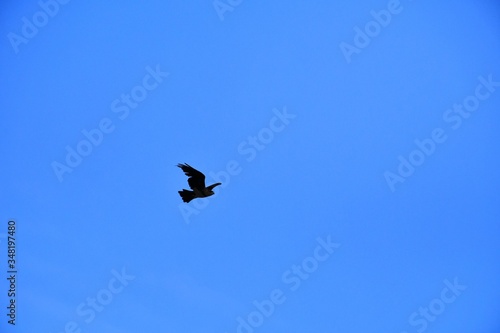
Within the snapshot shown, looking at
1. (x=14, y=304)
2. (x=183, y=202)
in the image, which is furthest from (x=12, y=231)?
(x=183, y=202)

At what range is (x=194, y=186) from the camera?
1630cm

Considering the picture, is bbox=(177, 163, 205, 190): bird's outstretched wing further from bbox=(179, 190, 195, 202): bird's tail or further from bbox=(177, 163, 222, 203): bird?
bbox=(179, 190, 195, 202): bird's tail

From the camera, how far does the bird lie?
15.7m

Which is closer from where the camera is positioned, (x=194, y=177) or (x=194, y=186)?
(x=194, y=177)

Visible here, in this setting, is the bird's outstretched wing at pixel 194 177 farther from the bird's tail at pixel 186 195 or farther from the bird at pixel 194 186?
the bird's tail at pixel 186 195

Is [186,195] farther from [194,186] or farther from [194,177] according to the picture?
[194,177]

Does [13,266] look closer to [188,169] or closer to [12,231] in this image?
[12,231]

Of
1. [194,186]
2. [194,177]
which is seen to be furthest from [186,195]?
[194,177]

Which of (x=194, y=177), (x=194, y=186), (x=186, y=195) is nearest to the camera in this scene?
(x=194, y=177)

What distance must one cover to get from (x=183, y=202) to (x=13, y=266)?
263 inches

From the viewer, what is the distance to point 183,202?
16.8 metres

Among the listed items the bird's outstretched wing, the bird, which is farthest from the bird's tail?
the bird's outstretched wing

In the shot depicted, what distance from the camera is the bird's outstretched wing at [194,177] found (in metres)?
15.7

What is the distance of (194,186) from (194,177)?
474mm
